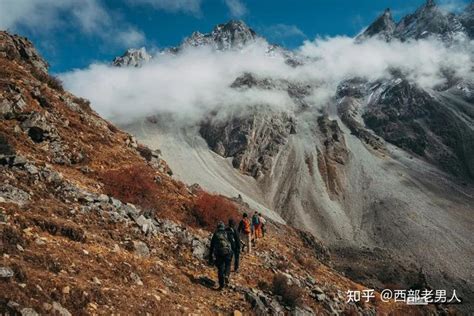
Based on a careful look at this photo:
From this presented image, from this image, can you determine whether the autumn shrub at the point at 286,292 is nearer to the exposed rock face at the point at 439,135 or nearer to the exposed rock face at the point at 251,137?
the exposed rock face at the point at 251,137

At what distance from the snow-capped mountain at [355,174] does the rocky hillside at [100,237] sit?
189 ft

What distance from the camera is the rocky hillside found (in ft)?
38.6

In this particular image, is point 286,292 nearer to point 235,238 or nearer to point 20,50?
point 235,238

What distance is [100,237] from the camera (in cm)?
1594

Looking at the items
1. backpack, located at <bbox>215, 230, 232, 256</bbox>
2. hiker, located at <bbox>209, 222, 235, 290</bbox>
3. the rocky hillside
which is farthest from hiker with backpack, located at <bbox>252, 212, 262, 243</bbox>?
backpack, located at <bbox>215, 230, 232, 256</bbox>

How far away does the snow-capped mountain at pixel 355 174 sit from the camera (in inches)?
3927

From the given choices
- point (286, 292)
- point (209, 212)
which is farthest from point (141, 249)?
point (209, 212)

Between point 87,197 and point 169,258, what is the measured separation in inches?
159

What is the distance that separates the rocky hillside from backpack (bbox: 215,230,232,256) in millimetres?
1357

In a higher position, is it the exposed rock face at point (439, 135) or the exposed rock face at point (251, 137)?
Answer: the exposed rock face at point (439, 135)

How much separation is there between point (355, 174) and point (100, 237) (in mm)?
136408

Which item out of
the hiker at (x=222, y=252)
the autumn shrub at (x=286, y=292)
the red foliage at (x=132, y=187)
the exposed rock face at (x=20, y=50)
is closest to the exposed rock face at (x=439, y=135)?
the exposed rock face at (x=20, y=50)

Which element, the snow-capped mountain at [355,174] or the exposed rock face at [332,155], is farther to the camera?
the exposed rock face at [332,155]

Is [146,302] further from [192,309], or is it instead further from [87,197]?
[87,197]
